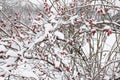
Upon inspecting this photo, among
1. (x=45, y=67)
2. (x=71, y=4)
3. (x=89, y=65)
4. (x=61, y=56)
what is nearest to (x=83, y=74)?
(x=89, y=65)

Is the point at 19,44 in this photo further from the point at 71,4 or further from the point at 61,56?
the point at 71,4

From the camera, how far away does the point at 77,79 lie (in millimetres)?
4828

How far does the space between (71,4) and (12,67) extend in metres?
2.44

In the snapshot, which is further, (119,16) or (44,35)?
(119,16)

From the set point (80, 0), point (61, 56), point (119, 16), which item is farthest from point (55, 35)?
point (80, 0)

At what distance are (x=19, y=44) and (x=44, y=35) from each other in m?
0.46

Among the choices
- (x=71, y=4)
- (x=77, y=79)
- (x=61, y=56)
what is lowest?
(x=77, y=79)

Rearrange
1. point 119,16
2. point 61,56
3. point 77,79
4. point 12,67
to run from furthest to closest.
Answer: point 77,79 < point 119,16 < point 61,56 < point 12,67

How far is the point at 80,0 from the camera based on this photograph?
5.81m

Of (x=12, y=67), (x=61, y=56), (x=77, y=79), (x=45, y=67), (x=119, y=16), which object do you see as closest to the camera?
(x=12, y=67)

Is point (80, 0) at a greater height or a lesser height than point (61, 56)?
greater

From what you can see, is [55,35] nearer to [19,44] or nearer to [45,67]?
[19,44]

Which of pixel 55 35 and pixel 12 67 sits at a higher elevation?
pixel 55 35

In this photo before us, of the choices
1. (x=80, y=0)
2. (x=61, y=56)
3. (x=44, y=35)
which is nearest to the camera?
(x=44, y=35)
